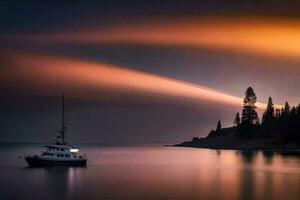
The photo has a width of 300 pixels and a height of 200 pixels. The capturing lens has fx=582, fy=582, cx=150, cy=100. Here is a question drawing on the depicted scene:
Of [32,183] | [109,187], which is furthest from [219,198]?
[32,183]

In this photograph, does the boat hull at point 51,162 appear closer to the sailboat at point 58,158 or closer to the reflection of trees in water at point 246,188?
the sailboat at point 58,158

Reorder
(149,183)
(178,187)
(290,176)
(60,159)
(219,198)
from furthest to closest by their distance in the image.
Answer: (60,159) → (290,176) → (149,183) → (178,187) → (219,198)

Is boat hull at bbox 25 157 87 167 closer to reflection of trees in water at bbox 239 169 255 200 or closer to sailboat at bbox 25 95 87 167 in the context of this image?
sailboat at bbox 25 95 87 167

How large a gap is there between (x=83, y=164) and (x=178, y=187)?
5365 centimetres

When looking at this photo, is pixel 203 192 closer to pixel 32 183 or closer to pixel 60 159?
pixel 32 183

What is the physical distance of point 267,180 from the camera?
91.4 m

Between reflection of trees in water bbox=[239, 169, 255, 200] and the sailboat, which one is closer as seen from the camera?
reflection of trees in water bbox=[239, 169, 255, 200]

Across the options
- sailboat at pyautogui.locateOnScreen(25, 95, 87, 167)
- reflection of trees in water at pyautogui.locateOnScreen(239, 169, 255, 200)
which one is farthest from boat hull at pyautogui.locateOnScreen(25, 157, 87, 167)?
reflection of trees in water at pyautogui.locateOnScreen(239, 169, 255, 200)

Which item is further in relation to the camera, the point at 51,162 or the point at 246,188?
the point at 51,162

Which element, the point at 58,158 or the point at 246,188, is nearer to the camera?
the point at 246,188

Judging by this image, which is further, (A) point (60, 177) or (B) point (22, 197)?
(A) point (60, 177)

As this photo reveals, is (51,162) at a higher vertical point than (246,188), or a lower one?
higher

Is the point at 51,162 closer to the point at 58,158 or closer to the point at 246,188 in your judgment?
the point at 58,158

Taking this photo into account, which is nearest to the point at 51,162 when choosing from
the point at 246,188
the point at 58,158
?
the point at 58,158
